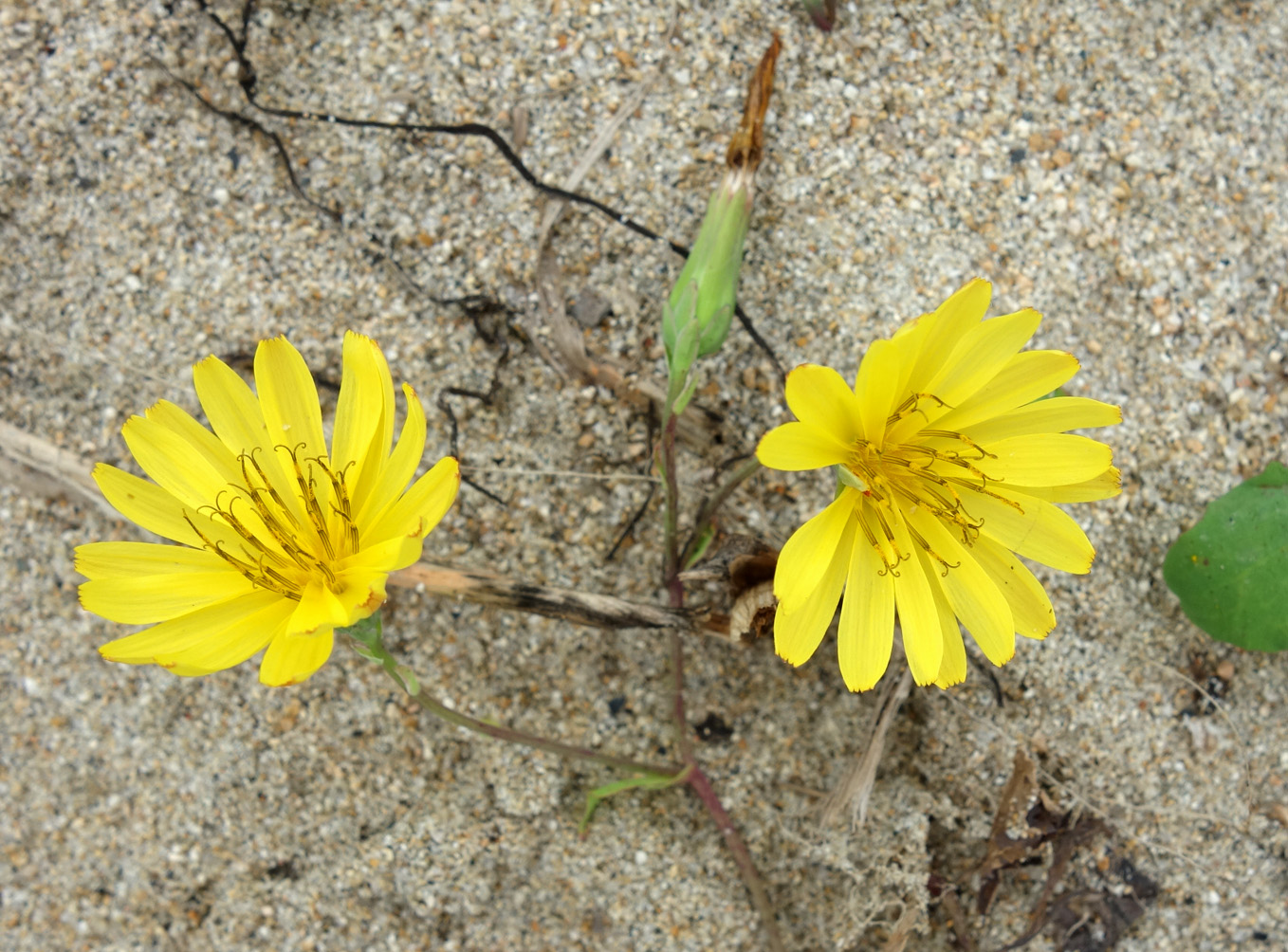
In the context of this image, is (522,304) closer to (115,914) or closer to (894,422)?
(894,422)

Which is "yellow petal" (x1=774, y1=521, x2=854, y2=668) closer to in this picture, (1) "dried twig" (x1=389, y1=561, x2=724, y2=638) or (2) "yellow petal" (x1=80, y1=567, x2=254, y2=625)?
(1) "dried twig" (x1=389, y1=561, x2=724, y2=638)

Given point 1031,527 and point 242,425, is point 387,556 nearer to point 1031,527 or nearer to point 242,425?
point 242,425

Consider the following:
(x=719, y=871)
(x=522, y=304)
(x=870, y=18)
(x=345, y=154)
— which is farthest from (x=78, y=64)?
(x=719, y=871)

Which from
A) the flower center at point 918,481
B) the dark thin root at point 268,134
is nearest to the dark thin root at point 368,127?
the dark thin root at point 268,134

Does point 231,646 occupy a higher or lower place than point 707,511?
lower

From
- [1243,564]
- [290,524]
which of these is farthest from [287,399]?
[1243,564]

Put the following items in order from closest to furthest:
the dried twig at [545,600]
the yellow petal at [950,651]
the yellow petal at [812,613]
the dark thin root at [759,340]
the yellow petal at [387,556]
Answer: the yellow petal at [387,556] → the yellow petal at [812,613] → the yellow petal at [950,651] → the dried twig at [545,600] → the dark thin root at [759,340]

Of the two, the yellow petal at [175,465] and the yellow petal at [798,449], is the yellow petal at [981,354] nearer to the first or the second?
the yellow petal at [798,449]

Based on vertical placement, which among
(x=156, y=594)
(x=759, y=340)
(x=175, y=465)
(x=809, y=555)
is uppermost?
(x=759, y=340)
